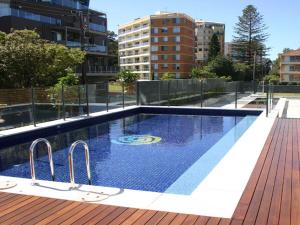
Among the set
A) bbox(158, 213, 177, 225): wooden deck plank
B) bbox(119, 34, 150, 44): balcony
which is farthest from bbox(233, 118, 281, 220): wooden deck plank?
bbox(119, 34, 150, 44): balcony

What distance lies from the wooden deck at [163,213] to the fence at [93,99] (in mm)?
7910

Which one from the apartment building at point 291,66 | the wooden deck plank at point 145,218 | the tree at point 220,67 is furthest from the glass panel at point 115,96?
the apartment building at point 291,66

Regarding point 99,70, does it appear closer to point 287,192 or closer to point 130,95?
point 130,95

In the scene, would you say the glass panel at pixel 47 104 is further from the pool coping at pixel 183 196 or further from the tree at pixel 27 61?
the pool coping at pixel 183 196

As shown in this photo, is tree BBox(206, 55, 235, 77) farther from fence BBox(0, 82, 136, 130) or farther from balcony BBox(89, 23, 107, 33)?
fence BBox(0, 82, 136, 130)

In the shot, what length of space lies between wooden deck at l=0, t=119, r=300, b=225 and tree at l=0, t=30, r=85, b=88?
1561 centimetres

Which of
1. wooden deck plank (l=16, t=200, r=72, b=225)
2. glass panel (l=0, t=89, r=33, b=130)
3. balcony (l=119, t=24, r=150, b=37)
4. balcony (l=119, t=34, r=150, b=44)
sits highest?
balcony (l=119, t=24, r=150, b=37)

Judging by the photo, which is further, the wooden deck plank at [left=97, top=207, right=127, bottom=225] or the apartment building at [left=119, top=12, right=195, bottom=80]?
the apartment building at [left=119, top=12, right=195, bottom=80]

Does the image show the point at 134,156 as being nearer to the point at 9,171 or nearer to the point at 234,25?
the point at 9,171

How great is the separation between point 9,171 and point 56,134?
4.32m

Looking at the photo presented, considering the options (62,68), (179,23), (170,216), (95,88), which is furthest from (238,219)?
(179,23)

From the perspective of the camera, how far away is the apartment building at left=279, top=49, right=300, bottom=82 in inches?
2827

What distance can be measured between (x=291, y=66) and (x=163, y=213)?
73856 millimetres

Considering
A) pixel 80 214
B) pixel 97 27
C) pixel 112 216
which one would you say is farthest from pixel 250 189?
pixel 97 27
